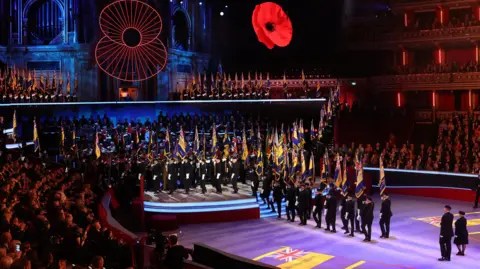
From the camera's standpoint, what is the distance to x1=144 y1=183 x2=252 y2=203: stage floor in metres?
25.7

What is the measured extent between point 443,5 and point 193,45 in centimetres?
1845

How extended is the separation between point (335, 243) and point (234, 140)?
12114 mm

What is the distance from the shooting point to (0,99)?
3631 centimetres

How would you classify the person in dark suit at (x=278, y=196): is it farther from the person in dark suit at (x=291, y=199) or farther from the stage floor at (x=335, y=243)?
the person in dark suit at (x=291, y=199)

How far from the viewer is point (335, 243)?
68.1 ft

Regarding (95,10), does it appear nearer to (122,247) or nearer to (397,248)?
(397,248)

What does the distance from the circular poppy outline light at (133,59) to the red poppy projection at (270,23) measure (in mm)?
6734

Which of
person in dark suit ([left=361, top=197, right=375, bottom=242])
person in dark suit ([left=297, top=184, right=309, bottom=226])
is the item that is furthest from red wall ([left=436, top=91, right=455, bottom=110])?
person in dark suit ([left=361, top=197, right=375, bottom=242])

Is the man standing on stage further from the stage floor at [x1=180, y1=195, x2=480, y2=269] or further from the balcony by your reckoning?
the balcony

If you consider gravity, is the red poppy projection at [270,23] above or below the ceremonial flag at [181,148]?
A: above

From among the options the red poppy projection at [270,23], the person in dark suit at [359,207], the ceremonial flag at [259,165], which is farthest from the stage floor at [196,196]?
the red poppy projection at [270,23]

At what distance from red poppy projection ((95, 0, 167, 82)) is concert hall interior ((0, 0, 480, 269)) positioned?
5.5 inches

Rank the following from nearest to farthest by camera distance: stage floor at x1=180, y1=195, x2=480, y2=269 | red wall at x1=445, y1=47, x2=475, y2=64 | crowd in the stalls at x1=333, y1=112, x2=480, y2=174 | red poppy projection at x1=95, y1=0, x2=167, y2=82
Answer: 1. stage floor at x1=180, y1=195, x2=480, y2=269
2. crowd in the stalls at x1=333, y1=112, x2=480, y2=174
3. red poppy projection at x1=95, y1=0, x2=167, y2=82
4. red wall at x1=445, y1=47, x2=475, y2=64

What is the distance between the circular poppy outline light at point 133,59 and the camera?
4072cm
